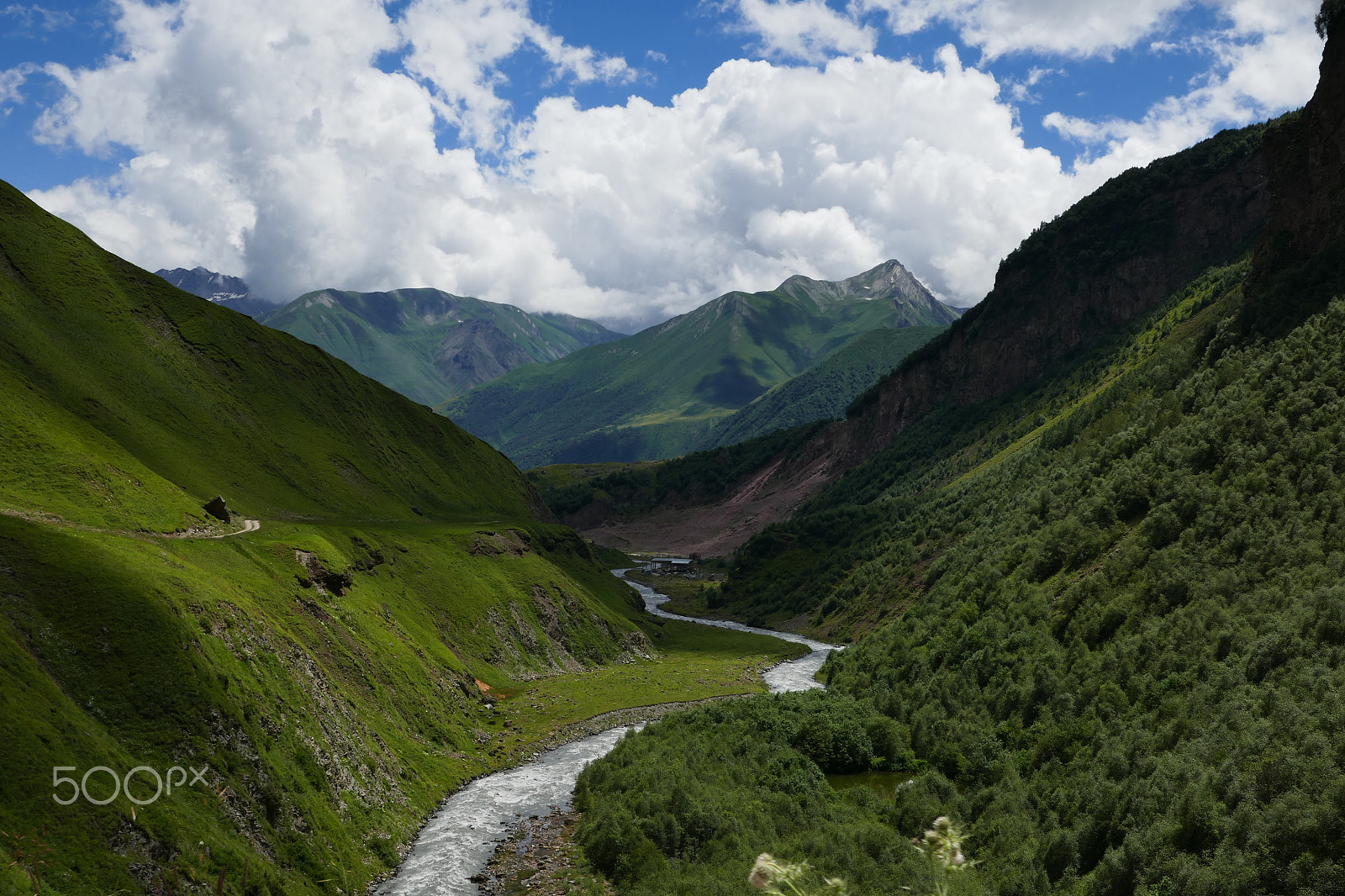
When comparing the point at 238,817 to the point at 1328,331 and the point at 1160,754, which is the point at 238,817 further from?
the point at 1328,331

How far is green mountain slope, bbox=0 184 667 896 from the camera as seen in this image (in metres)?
34.8

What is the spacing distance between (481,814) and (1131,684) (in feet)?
140

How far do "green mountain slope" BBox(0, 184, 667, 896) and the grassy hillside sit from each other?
176mm

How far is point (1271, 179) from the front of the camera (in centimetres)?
8838

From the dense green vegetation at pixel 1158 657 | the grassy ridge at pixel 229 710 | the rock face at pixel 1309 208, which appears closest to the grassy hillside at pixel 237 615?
the grassy ridge at pixel 229 710

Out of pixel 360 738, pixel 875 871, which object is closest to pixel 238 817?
pixel 360 738

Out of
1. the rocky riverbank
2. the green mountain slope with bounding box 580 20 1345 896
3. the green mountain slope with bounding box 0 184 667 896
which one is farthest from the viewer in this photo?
the rocky riverbank

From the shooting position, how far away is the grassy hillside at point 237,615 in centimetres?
3506

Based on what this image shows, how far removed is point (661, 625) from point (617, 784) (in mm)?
85175

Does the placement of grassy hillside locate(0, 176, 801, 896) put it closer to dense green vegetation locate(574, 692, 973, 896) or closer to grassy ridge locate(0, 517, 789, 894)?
grassy ridge locate(0, 517, 789, 894)

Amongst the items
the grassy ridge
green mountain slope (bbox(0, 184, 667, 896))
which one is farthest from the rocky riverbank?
green mountain slope (bbox(0, 184, 667, 896))

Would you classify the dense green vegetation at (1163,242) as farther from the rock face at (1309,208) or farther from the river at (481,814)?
the river at (481,814)

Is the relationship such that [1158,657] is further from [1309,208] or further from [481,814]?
[1309,208]

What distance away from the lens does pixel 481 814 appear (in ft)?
181
